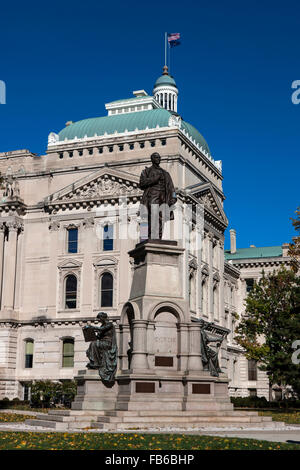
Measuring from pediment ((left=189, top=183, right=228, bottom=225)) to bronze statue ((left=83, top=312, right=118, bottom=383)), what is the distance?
121ft

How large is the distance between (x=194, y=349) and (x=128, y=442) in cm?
894

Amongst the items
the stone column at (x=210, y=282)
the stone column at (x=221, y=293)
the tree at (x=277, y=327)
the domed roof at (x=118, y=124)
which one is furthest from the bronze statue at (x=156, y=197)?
the stone column at (x=221, y=293)

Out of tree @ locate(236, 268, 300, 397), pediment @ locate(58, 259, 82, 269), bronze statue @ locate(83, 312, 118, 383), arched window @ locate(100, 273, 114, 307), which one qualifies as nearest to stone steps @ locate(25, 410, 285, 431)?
bronze statue @ locate(83, 312, 118, 383)

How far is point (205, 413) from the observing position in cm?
2372

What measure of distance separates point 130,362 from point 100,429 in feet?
12.6

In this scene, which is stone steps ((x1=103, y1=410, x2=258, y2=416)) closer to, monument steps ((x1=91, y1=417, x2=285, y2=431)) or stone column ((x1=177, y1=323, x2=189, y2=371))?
monument steps ((x1=91, y1=417, x2=285, y2=431))

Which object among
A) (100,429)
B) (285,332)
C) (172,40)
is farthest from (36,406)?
(172,40)

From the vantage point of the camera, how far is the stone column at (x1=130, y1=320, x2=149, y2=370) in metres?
24.2

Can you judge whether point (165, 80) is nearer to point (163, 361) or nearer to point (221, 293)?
point (221, 293)

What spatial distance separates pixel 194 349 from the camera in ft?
82.1

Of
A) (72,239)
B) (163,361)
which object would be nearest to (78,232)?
(72,239)

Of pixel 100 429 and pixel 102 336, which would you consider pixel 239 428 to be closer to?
pixel 100 429

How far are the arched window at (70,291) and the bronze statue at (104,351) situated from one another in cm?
3553
